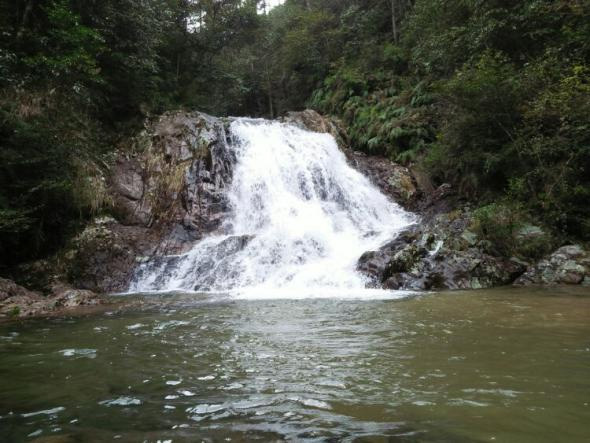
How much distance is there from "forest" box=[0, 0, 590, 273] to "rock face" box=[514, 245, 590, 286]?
1.00 meters

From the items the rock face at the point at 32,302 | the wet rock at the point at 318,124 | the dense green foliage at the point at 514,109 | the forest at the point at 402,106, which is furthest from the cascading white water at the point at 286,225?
the dense green foliage at the point at 514,109

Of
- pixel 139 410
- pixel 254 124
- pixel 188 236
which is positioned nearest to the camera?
pixel 139 410

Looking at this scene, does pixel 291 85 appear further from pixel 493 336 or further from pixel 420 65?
pixel 493 336

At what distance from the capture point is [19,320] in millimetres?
7082

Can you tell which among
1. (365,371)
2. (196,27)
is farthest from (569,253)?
(196,27)

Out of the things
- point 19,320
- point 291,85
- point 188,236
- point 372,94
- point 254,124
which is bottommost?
point 19,320

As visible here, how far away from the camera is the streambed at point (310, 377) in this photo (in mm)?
2555

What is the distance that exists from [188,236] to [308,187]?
16.9 ft

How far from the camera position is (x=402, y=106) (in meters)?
20.6

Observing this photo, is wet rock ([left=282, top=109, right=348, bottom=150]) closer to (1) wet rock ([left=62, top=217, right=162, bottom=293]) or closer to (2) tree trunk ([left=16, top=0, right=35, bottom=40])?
(1) wet rock ([left=62, top=217, right=162, bottom=293])

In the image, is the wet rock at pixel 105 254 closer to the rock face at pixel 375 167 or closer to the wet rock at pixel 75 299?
the wet rock at pixel 75 299

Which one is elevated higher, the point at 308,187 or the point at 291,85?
the point at 291,85

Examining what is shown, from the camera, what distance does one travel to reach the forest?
10.8 metres

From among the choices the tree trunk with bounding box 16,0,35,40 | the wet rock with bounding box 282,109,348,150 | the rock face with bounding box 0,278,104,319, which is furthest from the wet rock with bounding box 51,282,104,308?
the wet rock with bounding box 282,109,348,150
